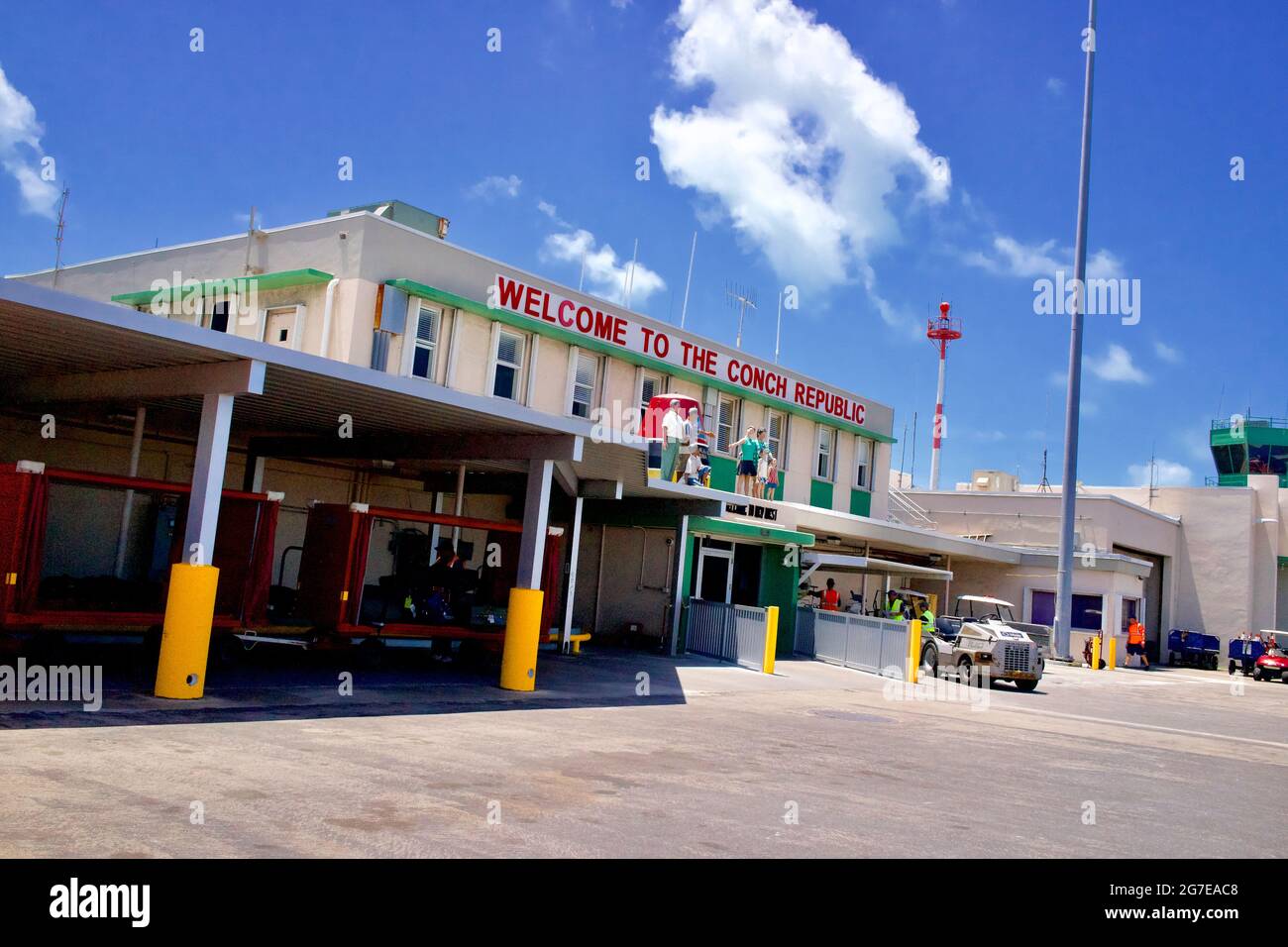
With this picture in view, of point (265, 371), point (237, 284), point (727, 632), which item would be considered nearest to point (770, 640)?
point (727, 632)

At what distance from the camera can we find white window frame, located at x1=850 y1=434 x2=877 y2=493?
3566 cm

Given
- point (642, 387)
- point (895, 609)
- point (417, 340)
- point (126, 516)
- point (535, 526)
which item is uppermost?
point (642, 387)

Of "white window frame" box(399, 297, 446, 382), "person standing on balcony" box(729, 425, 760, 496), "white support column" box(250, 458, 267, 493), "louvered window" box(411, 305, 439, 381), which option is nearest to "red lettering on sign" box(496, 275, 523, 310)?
"white window frame" box(399, 297, 446, 382)

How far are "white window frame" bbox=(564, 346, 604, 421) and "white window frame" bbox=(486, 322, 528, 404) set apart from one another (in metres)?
1.38

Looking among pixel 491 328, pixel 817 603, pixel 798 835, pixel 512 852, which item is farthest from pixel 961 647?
pixel 512 852

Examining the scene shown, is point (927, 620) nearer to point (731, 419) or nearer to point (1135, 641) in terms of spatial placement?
point (731, 419)

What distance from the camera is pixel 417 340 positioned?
22.2m

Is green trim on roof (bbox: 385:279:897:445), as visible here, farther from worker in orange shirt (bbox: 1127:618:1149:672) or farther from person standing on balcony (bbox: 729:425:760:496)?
worker in orange shirt (bbox: 1127:618:1149:672)

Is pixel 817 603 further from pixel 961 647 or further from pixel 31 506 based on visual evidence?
pixel 31 506

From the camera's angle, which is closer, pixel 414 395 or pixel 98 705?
pixel 98 705

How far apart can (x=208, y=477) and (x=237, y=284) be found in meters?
12.4

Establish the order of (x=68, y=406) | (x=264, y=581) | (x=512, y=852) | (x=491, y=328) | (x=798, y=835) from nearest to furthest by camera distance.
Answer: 1. (x=512, y=852)
2. (x=798, y=835)
3. (x=264, y=581)
4. (x=68, y=406)
5. (x=491, y=328)
